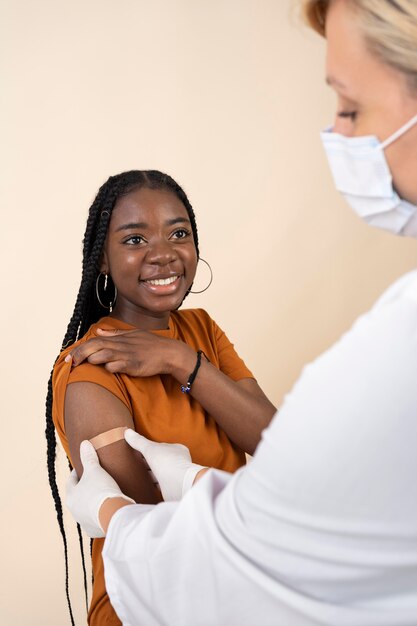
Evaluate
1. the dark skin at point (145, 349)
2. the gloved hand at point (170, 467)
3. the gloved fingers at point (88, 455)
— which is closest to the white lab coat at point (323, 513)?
the gloved hand at point (170, 467)

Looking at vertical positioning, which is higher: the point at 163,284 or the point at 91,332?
the point at 163,284

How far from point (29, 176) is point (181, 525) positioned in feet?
7.41

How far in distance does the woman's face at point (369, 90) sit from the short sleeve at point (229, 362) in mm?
1035

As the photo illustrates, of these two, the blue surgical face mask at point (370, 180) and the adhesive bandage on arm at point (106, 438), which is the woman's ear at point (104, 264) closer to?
the adhesive bandage on arm at point (106, 438)

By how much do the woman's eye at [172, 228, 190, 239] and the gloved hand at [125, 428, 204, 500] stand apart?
2.03ft

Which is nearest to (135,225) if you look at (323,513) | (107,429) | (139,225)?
(139,225)

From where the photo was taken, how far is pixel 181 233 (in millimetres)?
1987

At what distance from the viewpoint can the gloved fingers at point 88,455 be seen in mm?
1495

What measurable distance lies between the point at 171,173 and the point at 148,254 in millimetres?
1283

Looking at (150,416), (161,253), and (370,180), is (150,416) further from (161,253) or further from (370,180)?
(370,180)

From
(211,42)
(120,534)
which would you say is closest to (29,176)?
(211,42)

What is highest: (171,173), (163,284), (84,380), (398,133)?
(398,133)

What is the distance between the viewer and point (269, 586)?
93cm

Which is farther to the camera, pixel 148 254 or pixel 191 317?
pixel 191 317
